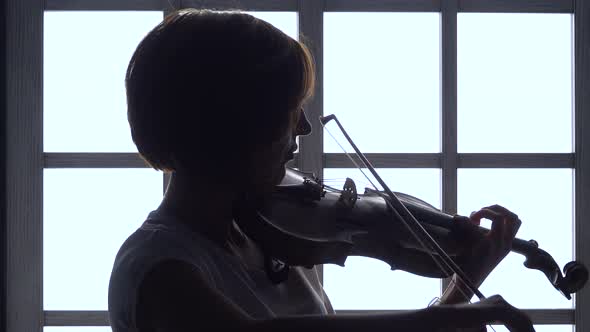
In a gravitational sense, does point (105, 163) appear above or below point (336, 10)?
below

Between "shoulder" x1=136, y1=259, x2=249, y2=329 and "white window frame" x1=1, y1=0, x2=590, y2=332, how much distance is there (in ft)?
3.69

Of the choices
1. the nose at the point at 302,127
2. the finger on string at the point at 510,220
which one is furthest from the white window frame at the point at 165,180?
the nose at the point at 302,127

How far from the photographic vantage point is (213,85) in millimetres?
640

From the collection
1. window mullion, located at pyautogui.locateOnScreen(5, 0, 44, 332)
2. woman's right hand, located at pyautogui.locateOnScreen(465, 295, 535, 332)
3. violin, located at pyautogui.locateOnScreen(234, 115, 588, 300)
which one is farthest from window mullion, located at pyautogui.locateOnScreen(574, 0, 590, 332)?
window mullion, located at pyautogui.locateOnScreen(5, 0, 44, 332)

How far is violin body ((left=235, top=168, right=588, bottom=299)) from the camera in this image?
31.3 inches

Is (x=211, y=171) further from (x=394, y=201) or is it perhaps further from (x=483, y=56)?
(x=483, y=56)

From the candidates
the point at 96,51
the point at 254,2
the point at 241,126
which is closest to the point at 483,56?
the point at 254,2

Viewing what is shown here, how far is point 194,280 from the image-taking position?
1.86 ft

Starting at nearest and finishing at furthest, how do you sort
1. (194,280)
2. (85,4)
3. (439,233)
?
(194,280) → (439,233) → (85,4)

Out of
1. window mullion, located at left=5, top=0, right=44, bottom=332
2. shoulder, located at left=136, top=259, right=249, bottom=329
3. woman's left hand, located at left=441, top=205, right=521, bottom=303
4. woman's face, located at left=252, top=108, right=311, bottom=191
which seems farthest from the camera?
window mullion, located at left=5, top=0, right=44, bottom=332

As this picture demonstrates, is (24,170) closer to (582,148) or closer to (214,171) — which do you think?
(214,171)

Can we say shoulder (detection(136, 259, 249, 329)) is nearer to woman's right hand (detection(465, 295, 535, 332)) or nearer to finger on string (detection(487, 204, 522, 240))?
woman's right hand (detection(465, 295, 535, 332))

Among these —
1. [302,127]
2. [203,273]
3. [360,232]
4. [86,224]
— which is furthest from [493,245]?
[86,224]

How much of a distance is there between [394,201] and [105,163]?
0.93m
